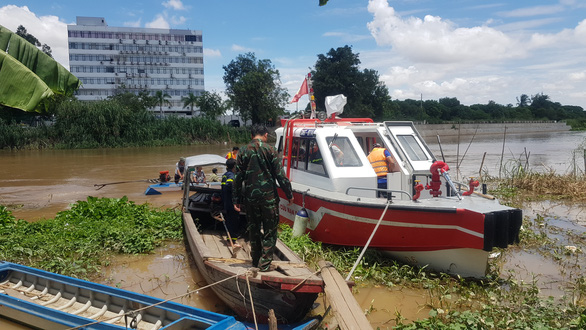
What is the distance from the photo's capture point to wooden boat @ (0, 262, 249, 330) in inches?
167

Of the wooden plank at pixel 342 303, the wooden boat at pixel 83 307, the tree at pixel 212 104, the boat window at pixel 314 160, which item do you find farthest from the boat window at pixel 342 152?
the tree at pixel 212 104

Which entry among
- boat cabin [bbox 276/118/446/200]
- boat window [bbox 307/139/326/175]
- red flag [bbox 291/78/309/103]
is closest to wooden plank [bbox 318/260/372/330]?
boat cabin [bbox 276/118/446/200]

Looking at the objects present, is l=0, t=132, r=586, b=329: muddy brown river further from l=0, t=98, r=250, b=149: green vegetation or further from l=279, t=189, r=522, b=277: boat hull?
l=0, t=98, r=250, b=149: green vegetation

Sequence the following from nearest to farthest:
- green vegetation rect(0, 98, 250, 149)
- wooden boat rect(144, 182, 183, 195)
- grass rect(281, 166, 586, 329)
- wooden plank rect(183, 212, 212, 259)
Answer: grass rect(281, 166, 586, 329) → wooden plank rect(183, 212, 212, 259) → wooden boat rect(144, 182, 183, 195) → green vegetation rect(0, 98, 250, 149)

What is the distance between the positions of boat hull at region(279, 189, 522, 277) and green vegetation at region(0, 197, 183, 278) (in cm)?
365

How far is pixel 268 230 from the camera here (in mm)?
4824

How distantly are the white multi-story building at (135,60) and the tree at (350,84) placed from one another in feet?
135

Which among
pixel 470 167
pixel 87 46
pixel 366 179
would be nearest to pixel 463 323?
pixel 366 179

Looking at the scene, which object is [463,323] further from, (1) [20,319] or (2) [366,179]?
(1) [20,319]

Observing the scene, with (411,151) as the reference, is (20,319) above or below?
below

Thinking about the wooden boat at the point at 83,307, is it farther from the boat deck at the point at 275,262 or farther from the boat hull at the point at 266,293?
the boat deck at the point at 275,262

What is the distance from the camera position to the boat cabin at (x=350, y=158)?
7414mm

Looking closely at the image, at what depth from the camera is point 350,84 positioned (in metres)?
51.0

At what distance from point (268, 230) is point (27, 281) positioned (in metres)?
3.51
